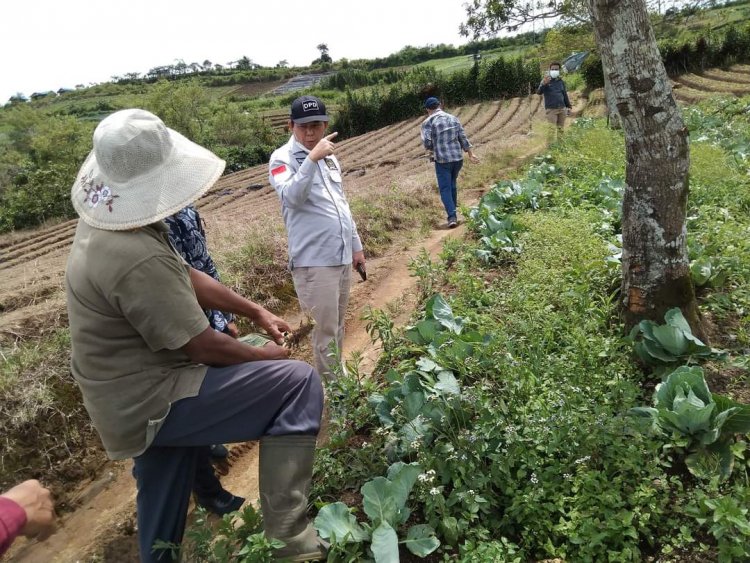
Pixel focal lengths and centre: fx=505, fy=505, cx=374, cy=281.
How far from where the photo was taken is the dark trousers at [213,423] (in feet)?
6.13

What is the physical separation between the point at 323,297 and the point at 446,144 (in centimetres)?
454

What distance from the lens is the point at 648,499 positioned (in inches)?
79.4

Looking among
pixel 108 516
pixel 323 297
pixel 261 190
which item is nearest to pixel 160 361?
pixel 323 297

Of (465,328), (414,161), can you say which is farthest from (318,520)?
(414,161)

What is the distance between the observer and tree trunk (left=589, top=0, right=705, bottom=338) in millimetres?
2645

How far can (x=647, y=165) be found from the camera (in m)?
2.78

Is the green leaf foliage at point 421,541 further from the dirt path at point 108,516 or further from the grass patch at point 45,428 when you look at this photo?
the grass patch at point 45,428

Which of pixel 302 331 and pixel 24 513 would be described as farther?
pixel 302 331

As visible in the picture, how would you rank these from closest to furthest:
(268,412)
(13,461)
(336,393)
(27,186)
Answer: (268,412)
(336,393)
(13,461)
(27,186)

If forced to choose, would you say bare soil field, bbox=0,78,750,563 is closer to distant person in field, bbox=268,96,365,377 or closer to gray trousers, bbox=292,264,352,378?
gray trousers, bbox=292,264,352,378

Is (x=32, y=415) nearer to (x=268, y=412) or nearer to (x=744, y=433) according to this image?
(x=268, y=412)

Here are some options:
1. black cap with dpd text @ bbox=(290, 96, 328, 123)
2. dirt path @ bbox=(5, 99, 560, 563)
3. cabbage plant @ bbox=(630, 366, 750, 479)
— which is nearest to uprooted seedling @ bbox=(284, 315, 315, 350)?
dirt path @ bbox=(5, 99, 560, 563)

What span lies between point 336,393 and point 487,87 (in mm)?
31069

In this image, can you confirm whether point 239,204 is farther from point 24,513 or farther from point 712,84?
point 712,84
